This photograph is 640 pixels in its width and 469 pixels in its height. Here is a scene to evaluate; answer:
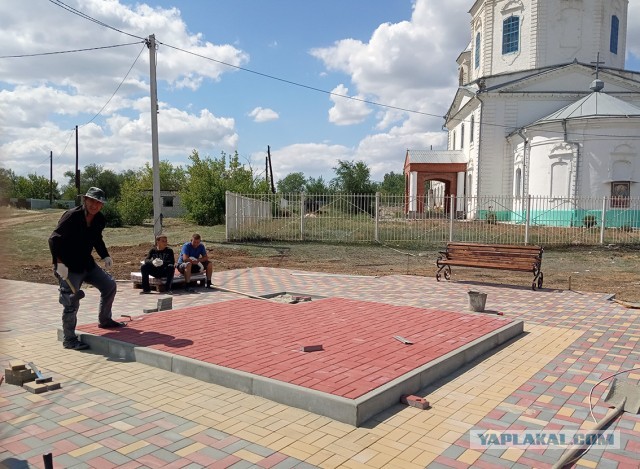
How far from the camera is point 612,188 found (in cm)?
2869

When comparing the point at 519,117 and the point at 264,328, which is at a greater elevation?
the point at 519,117

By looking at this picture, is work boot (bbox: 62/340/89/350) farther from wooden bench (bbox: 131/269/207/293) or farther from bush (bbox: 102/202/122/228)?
bush (bbox: 102/202/122/228)

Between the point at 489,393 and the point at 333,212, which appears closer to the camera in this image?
the point at 489,393

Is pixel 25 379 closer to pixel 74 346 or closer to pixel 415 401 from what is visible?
pixel 74 346

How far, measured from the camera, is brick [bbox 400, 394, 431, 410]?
432 centimetres

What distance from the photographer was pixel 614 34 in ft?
120

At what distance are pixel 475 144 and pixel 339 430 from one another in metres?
Result: 34.7

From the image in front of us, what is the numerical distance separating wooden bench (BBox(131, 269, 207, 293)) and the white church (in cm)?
2121

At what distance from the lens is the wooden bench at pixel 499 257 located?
35.6 feet

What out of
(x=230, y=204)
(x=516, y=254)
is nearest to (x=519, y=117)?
(x=230, y=204)

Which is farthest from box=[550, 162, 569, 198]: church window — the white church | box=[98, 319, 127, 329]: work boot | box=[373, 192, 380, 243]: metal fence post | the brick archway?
box=[98, 319, 127, 329]: work boot

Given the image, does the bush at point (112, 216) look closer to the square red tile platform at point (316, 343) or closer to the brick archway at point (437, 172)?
the brick archway at point (437, 172)

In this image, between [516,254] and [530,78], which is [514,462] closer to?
[516,254]

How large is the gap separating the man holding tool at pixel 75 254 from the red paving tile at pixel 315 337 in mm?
439
